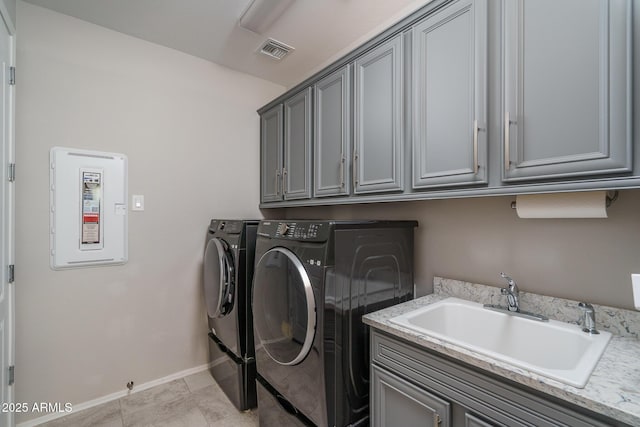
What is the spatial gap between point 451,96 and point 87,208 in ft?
8.21

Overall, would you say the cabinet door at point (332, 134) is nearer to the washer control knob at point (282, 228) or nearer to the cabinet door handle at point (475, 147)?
the washer control knob at point (282, 228)

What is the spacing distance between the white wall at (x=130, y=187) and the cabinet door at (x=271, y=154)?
0.13 m

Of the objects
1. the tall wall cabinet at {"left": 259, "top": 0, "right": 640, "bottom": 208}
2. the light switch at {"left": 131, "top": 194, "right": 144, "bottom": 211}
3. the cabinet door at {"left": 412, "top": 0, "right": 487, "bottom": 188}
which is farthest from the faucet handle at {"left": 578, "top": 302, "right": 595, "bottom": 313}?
the light switch at {"left": 131, "top": 194, "right": 144, "bottom": 211}

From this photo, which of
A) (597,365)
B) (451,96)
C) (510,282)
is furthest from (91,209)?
(597,365)

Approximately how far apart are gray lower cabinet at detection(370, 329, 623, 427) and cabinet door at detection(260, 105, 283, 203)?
1.71 m

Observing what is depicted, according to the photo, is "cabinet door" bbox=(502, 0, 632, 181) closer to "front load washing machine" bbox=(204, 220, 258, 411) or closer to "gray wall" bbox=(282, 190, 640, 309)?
"gray wall" bbox=(282, 190, 640, 309)

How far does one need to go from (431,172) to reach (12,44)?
8.83 ft

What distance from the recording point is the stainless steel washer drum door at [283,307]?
1344 mm

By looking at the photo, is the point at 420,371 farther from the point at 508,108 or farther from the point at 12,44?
the point at 12,44

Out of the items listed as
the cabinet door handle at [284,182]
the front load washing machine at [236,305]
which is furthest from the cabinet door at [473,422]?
the cabinet door handle at [284,182]

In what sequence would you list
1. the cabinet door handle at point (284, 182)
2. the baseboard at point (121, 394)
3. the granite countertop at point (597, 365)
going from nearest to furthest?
the granite countertop at point (597, 365) → the baseboard at point (121, 394) → the cabinet door handle at point (284, 182)

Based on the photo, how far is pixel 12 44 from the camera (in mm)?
1791

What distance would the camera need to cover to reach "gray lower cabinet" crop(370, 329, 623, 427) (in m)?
0.82

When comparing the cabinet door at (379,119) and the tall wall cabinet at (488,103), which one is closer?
the tall wall cabinet at (488,103)
